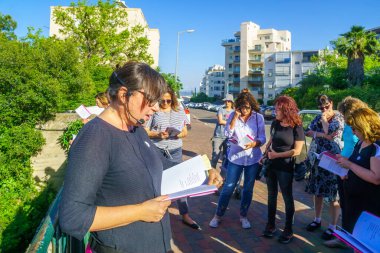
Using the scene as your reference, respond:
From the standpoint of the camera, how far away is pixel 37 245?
1915 mm

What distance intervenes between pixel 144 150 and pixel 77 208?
514 millimetres

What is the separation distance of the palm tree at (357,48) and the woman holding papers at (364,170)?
106 feet

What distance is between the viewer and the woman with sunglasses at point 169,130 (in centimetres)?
452

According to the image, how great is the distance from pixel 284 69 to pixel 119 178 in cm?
7846

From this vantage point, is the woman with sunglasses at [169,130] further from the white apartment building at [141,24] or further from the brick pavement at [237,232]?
the white apartment building at [141,24]

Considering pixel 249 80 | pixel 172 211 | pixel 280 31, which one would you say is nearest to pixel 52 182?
pixel 172 211

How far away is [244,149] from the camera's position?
176 inches

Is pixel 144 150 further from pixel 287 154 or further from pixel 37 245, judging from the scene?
pixel 287 154

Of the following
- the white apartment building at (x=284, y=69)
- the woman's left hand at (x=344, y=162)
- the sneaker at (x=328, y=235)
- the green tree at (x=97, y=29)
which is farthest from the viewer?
the white apartment building at (x=284, y=69)

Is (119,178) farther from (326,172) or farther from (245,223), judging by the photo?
(326,172)

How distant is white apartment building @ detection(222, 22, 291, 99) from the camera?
83.9 meters

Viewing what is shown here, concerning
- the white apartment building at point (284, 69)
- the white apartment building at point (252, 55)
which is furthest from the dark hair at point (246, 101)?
the white apartment building at point (252, 55)

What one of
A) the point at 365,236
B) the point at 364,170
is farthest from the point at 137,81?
the point at 364,170

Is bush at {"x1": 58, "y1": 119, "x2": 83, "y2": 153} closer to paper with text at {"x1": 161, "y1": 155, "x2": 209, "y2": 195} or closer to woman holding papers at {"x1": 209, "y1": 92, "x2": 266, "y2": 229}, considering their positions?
woman holding papers at {"x1": 209, "y1": 92, "x2": 266, "y2": 229}
